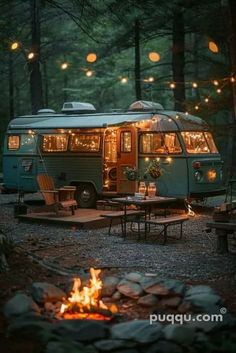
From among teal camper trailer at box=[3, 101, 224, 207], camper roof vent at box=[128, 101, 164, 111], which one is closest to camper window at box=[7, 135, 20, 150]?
teal camper trailer at box=[3, 101, 224, 207]

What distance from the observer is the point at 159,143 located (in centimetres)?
1398

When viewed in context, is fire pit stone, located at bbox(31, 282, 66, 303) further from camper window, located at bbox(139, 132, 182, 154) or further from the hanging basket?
camper window, located at bbox(139, 132, 182, 154)

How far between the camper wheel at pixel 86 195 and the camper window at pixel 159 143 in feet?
6.12

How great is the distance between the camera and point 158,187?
13.9 metres

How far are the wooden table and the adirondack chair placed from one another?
15.7 ft

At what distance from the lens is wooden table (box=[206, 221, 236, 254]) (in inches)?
340

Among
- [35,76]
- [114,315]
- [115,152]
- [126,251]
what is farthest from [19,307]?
[35,76]

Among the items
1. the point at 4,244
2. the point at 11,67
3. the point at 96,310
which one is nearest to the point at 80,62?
the point at 11,67

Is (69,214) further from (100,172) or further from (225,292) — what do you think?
(225,292)

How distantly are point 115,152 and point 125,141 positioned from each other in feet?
1.49

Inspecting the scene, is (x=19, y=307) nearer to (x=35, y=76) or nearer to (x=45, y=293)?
Answer: (x=45, y=293)

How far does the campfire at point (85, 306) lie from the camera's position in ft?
18.7

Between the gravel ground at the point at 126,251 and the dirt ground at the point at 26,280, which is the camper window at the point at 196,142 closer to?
the gravel ground at the point at 126,251

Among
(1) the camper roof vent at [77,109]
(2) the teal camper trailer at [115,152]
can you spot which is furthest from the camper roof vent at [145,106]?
(1) the camper roof vent at [77,109]
